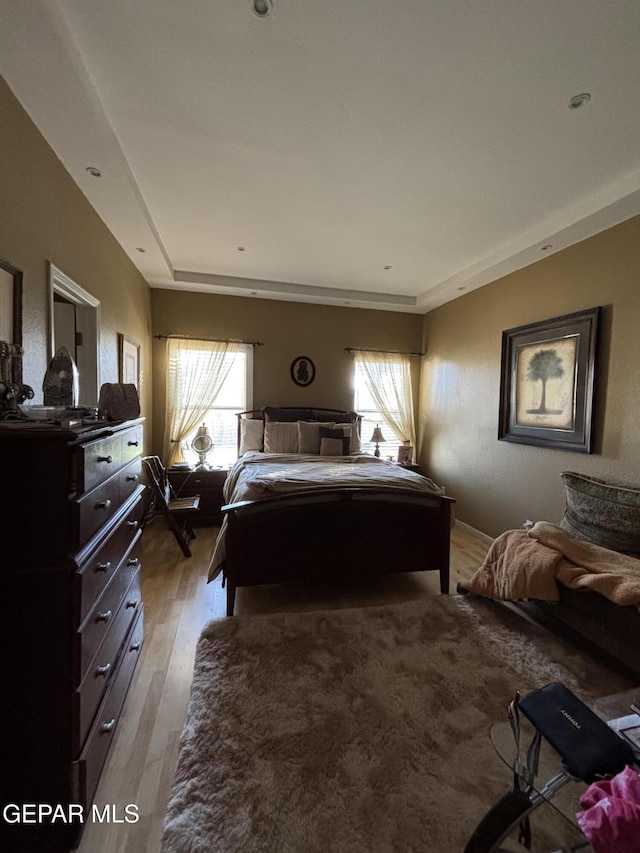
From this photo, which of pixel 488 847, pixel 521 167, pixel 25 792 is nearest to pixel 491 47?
pixel 521 167

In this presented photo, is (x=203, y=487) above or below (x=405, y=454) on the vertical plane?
below

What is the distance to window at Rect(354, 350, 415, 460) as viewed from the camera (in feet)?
16.4

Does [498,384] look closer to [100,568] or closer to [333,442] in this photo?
[333,442]

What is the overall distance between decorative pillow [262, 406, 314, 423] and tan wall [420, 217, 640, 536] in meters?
1.77

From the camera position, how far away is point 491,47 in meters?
1.45

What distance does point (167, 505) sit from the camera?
Result: 3156 millimetres

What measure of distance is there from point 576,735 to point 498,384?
3174 mm

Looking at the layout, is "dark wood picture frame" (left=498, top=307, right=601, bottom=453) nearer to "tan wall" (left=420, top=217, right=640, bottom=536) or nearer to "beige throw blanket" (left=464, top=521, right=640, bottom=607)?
"tan wall" (left=420, top=217, right=640, bottom=536)

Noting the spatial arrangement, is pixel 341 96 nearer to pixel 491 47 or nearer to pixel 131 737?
pixel 491 47

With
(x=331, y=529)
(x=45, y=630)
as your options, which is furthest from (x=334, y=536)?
(x=45, y=630)

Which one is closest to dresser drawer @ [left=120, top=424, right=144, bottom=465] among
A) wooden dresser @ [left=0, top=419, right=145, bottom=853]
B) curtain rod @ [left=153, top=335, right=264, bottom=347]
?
wooden dresser @ [left=0, top=419, right=145, bottom=853]

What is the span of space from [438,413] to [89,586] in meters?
4.38

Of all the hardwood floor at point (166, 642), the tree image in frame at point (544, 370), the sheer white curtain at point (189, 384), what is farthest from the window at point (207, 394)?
the tree image in frame at point (544, 370)

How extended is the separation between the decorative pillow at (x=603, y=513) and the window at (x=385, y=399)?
2.59 m
